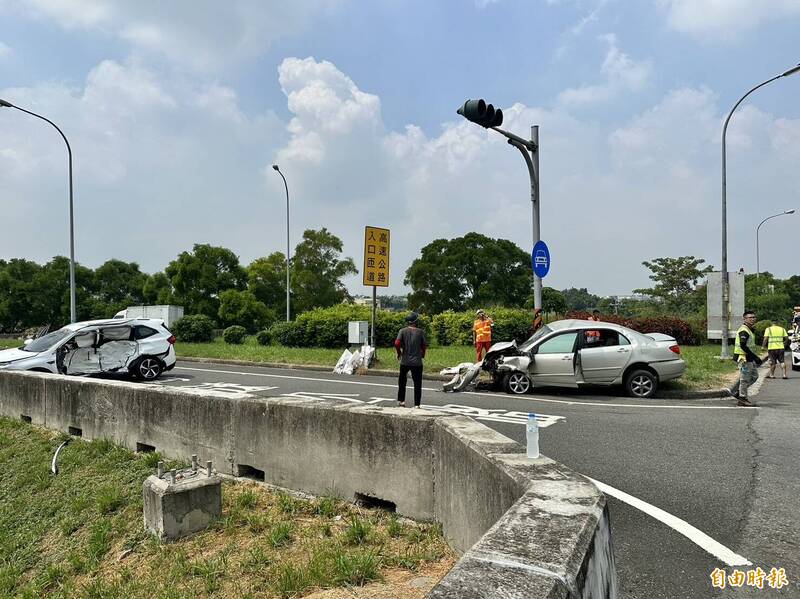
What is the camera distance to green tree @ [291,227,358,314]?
49875mm

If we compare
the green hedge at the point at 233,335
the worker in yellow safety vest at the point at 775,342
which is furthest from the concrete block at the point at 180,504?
the green hedge at the point at 233,335

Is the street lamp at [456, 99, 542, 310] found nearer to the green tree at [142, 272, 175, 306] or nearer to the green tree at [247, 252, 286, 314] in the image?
the green tree at [247, 252, 286, 314]

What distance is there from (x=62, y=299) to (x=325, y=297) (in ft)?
94.2

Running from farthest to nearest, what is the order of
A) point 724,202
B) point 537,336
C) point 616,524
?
point 724,202 < point 537,336 < point 616,524

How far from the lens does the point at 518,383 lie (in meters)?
11.3

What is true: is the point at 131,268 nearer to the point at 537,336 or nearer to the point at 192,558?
the point at 537,336

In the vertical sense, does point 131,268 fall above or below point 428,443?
above

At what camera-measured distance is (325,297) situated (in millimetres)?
50250

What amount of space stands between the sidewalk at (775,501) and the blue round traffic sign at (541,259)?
209 inches

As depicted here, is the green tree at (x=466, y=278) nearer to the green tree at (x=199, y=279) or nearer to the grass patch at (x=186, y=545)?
the green tree at (x=199, y=279)

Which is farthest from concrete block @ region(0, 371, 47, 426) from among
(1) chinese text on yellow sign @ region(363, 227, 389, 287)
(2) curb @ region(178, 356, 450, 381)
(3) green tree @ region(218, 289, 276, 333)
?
(3) green tree @ region(218, 289, 276, 333)

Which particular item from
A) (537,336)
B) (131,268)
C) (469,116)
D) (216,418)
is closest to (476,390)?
(537,336)

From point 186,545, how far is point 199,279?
49595mm

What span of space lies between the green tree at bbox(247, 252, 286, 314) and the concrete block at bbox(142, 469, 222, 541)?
50.9 m
